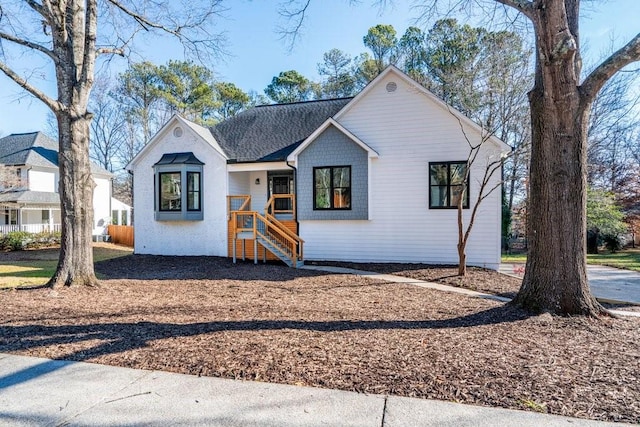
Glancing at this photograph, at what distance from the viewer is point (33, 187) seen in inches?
984

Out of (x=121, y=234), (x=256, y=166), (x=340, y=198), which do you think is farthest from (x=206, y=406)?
(x=121, y=234)

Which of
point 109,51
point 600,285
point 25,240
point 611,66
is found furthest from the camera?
point 25,240

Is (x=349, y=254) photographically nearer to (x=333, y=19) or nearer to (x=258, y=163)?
(x=258, y=163)

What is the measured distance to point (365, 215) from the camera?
12.7 metres

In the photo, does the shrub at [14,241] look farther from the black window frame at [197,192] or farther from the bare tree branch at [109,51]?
the bare tree branch at [109,51]

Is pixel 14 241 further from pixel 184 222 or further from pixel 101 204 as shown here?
pixel 184 222

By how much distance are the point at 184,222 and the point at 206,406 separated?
42.8ft

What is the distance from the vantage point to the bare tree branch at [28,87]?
23.8 ft

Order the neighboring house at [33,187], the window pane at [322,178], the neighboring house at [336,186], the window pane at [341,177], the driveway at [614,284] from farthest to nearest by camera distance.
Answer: the neighboring house at [33,187], the window pane at [322,178], the window pane at [341,177], the neighboring house at [336,186], the driveway at [614,284]

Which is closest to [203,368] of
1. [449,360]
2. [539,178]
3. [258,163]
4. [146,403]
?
[146,403]

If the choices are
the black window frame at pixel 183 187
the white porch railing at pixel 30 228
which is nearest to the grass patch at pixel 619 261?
the black window frame at pixel 183 187

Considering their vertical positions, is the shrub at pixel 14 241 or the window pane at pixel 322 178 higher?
the window pane at pixel 322 178

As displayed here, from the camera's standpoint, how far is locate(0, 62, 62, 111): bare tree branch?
7.25m

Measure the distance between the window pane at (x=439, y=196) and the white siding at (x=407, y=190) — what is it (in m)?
0.22
